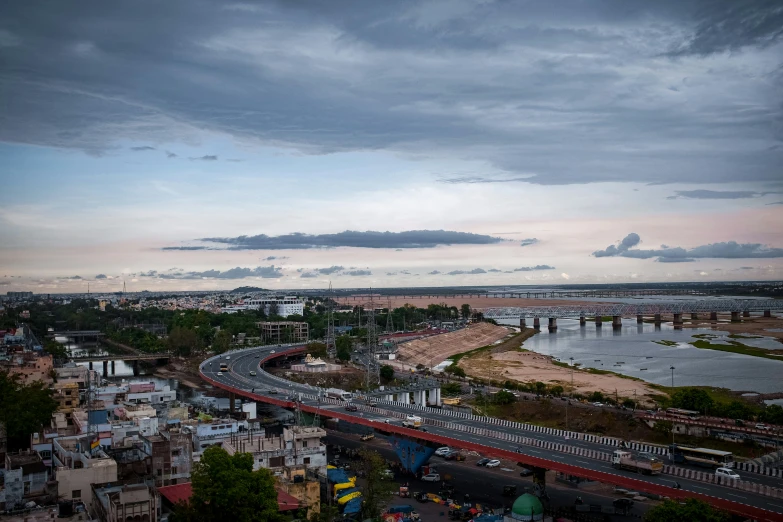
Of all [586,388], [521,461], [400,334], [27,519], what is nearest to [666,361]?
[586,388]

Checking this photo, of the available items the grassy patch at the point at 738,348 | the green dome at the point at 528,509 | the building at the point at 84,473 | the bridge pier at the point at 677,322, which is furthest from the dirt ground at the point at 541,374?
the bridge pier at the point at 677,322

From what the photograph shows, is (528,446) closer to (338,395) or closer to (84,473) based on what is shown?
(84,473)

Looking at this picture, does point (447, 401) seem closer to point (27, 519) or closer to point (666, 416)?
point (666, 416)

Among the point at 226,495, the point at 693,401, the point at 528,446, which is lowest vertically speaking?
the point at 693,401

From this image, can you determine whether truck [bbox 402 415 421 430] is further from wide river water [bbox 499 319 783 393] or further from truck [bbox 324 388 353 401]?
wide river water [bbox 499 319 783 393]

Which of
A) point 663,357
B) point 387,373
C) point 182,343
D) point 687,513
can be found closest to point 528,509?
point 687,513

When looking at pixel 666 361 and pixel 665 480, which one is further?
pixel 666 361

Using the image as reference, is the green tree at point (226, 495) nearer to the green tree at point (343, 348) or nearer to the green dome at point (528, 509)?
the green dome at point (528, 509)
